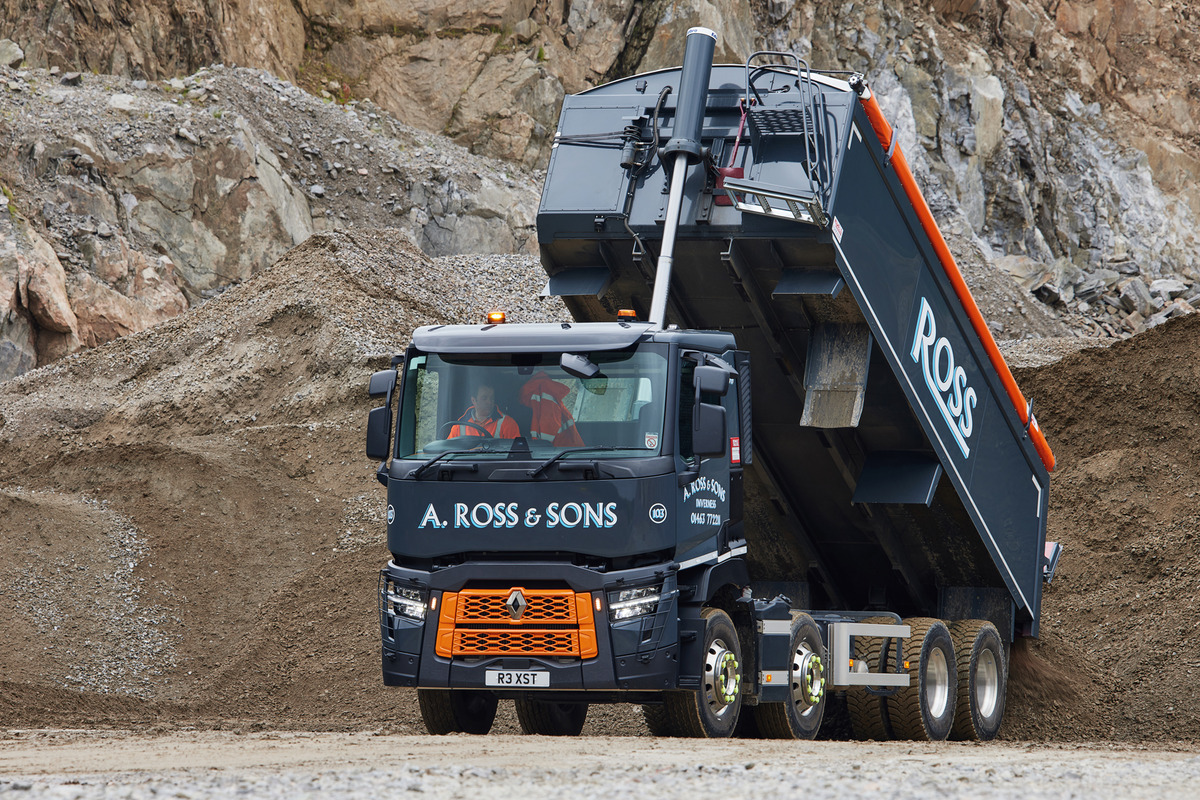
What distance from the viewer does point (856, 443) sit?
29.2ft

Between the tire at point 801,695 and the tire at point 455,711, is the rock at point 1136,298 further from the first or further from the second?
the tire at point 455,711

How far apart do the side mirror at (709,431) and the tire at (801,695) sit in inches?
67.9

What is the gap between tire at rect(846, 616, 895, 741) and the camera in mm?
8875

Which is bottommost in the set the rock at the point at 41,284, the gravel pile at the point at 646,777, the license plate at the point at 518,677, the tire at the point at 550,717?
the tire at the point at 550,717

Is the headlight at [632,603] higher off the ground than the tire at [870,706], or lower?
higher

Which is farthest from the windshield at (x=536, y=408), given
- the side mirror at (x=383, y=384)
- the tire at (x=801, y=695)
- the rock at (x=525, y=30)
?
the rock at (x=525, y=30)

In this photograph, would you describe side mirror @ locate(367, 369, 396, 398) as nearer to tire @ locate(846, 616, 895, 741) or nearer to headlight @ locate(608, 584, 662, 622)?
headlight @ locate(608, 584, 662, 622)

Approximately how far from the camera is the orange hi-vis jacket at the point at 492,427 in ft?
23.6

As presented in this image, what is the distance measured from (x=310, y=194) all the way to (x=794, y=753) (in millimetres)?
27220

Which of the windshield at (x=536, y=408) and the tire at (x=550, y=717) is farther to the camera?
the tire at (x=550, y=717)

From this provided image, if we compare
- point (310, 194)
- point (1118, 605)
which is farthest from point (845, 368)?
point (310, 194)

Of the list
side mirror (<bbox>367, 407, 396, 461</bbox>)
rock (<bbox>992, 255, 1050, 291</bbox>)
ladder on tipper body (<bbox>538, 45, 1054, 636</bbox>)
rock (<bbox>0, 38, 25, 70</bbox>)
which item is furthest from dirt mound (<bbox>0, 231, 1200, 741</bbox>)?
A: rock (<bbox>992, 255, 1050, 291</bbox>)

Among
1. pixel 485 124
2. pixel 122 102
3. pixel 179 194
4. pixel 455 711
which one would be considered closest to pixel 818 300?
pixel 455 711

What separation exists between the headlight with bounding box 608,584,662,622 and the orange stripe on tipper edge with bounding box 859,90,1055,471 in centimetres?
325
